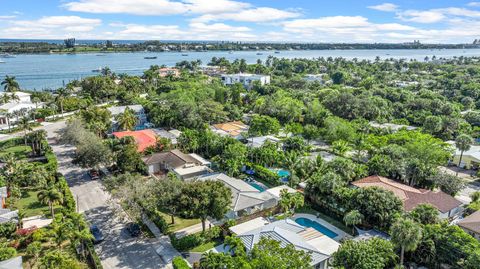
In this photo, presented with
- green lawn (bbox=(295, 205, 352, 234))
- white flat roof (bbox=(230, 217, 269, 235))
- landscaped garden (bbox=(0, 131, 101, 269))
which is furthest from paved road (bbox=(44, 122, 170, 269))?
green lawn (bbox=(295, 205, 352, 234))

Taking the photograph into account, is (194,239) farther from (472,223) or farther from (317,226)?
(472,223)

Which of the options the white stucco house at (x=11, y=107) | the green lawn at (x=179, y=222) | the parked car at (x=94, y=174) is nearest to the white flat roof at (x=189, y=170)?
the green lawn at (x=179, y=222)

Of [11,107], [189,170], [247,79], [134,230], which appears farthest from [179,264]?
[247,79]

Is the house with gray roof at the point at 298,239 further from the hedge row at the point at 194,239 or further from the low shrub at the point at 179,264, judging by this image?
the low shrub at the point at 179,264

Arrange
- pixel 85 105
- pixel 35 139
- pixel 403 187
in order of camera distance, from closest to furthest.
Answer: pixel 403 187
pixel 35 139
pixel 85 105

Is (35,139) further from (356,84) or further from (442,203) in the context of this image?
(356,84)

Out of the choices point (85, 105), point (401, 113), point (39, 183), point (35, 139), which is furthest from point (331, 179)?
point (85, 105)

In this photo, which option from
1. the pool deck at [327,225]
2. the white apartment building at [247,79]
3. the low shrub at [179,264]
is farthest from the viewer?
the white apartment building at [247,79]

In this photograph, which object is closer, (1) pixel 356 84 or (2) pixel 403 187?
(2) pixel 403 187
